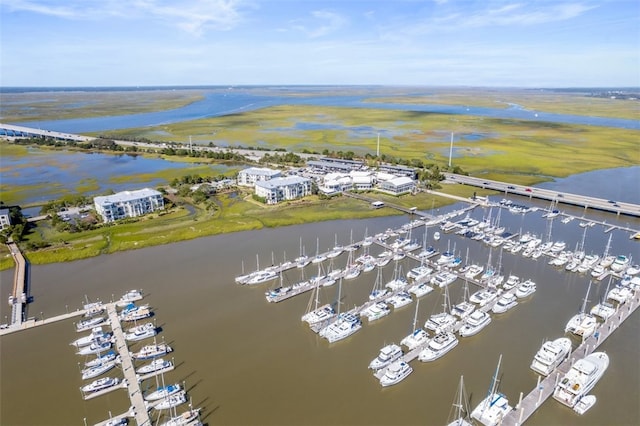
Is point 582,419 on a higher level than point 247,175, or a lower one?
lower

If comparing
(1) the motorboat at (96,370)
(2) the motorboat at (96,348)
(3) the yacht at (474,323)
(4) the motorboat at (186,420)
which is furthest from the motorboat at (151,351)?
(3) the yacht at (474,323)

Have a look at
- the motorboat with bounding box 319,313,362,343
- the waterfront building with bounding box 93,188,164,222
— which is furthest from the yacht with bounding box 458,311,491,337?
the waterfront building with bounding box 93,188,164,222

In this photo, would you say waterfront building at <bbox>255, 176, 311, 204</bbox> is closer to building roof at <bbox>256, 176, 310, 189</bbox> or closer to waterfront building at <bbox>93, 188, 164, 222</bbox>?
building roof at <bbox>256, 176, 310, 189</bbox>

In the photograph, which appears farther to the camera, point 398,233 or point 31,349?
point 398,233

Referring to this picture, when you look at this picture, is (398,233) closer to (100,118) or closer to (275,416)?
(275,416)

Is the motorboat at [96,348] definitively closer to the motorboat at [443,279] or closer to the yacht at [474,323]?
the yacht at [474,323]

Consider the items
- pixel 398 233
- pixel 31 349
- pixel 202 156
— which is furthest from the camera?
pixel 202 156

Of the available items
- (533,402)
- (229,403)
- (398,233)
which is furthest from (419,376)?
(398,233)
